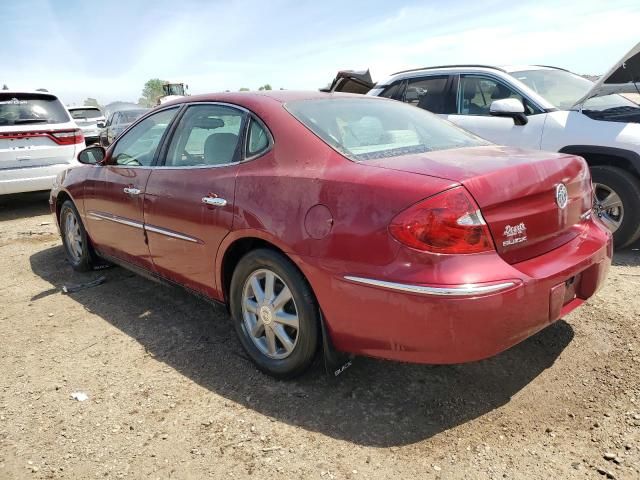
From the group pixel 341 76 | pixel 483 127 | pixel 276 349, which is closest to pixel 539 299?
pixel 276 349

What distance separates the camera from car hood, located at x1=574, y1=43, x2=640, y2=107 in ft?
14.8

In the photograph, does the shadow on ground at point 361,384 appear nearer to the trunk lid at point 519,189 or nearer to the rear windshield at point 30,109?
the trunk lid at point 519,189

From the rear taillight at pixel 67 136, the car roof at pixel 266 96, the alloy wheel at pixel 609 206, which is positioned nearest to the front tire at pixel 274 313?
the car roof at pixel 266 96

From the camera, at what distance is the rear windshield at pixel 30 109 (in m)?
7.39

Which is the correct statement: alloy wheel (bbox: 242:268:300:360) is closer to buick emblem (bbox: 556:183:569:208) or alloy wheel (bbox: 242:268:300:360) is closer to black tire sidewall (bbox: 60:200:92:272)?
buick emblem (bbox: 556:183:569:208)

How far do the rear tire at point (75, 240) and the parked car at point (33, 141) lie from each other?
295 cm

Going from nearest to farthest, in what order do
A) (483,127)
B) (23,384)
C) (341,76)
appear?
(23,384) → (483,127) → (341,76)

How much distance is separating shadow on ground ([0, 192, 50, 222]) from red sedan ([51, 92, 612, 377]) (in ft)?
16.9

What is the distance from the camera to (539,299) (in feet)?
7.40

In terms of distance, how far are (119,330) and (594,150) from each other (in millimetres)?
4259

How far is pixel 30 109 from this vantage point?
7.66 metres

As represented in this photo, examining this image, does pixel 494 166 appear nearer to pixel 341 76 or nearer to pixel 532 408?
pixel 532 408

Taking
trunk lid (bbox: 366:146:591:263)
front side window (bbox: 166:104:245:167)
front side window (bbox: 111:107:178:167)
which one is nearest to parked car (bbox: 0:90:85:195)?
front side window (bbox: 111:107:178:167)

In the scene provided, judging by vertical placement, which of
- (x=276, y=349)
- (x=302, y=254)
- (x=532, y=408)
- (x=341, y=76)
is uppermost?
(x=341, y=76)
